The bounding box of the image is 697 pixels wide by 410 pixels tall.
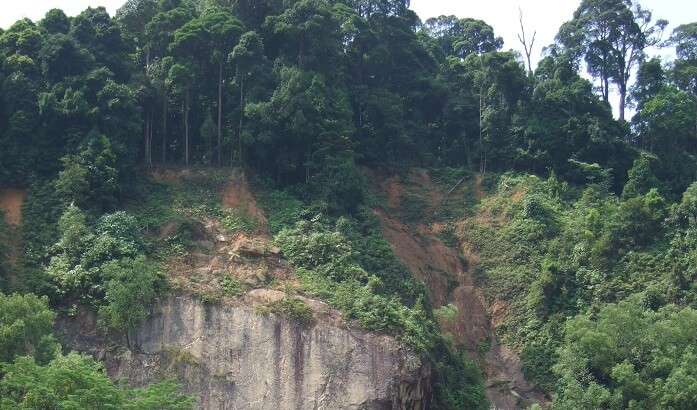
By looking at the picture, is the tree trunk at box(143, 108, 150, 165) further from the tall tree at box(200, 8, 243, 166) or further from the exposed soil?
the exposed soil

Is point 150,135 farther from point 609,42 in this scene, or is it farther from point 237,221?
point 609,42

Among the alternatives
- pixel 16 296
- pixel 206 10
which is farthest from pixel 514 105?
pixel 16 296

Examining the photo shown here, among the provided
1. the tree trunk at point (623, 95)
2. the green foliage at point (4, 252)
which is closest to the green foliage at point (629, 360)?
the tree trunk at point (623, 95)

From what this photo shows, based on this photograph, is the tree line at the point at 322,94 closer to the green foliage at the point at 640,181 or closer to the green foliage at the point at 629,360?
the green foliage at the point at 640,181

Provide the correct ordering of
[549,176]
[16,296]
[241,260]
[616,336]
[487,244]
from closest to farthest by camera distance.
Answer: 1. [16,296]
2. [616,336]
3. [241,260]
4. [487,244]
5. [549,176]

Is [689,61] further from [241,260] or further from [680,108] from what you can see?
[241,260]

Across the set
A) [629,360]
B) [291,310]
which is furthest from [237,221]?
[629,360]
